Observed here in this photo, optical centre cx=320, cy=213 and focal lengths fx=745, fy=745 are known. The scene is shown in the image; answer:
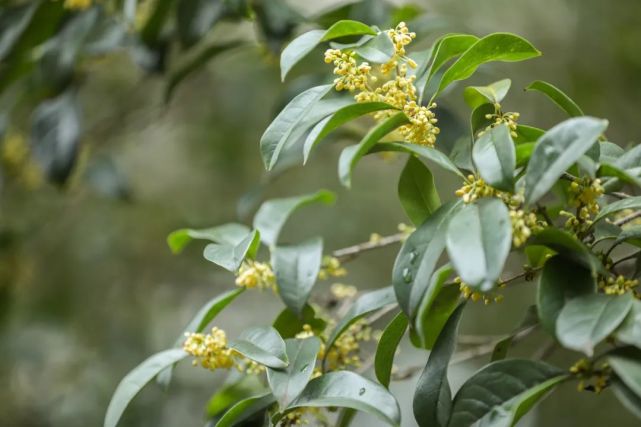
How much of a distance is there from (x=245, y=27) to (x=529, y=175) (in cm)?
172

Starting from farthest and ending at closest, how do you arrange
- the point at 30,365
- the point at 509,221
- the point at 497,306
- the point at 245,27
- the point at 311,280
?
the point at 245,27 → the point at 497,306 → the point at 30,365 → the point at 311,280 → the point at 509,221

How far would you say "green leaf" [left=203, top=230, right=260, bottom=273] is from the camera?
69 centimetres

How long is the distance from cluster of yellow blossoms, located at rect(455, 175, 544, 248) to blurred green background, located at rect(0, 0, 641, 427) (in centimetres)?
112

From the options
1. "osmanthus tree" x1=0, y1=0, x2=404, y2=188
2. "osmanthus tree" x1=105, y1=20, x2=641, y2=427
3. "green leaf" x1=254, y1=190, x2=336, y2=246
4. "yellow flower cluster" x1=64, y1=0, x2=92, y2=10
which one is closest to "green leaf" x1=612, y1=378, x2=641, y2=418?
"osmanthus tree" x1=105, y1=20, x2=641, y2=427

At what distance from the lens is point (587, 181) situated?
62cm

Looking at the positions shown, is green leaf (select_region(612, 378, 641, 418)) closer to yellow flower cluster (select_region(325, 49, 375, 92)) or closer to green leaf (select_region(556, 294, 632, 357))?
green leaf (select_region(556, 294, 632, 357))

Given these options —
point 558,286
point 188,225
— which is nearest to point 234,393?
point 558,286

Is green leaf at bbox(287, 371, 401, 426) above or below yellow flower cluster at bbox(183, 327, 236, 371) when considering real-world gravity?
above

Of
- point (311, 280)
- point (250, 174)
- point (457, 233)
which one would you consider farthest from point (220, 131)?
point (457, 233)

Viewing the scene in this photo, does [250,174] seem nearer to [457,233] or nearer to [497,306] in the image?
[497,306]

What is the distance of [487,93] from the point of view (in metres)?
0.68

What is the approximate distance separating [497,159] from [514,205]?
42 millimetres

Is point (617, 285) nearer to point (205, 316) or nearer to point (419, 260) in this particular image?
point (419, 260)

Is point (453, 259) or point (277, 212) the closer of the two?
point (453, 259)
